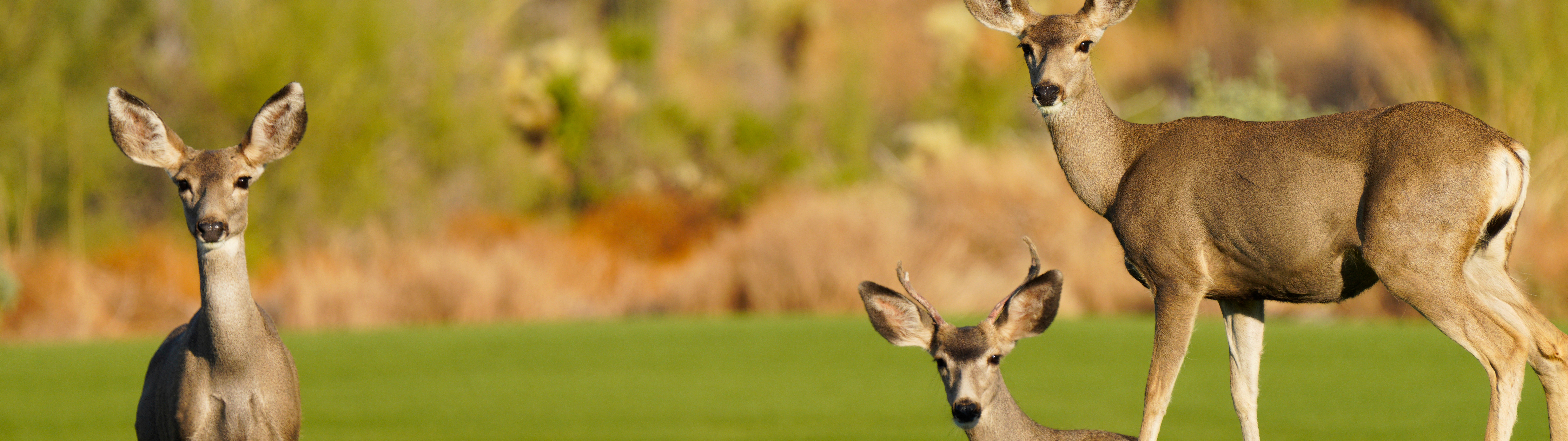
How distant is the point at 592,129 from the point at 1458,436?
22.0m

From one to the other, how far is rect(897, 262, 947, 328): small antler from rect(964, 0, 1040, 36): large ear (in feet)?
2.66

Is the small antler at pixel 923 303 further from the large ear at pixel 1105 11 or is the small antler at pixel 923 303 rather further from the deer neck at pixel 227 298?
the deer neck at pixel 227 298

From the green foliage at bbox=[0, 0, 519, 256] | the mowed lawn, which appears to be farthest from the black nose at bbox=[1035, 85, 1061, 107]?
the green foliage at bbox=[0, 0, 519, 256]

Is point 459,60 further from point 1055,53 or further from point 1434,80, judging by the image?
point 1055,53

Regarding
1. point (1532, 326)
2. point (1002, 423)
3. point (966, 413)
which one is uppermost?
point (1532, 326)

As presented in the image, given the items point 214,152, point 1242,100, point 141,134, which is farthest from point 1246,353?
point 1242,100

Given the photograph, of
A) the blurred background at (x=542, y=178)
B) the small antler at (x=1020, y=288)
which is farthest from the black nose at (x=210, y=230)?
the blurred background at (x=542, y=178)

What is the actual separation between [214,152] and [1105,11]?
280 cm

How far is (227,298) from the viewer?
4.64m

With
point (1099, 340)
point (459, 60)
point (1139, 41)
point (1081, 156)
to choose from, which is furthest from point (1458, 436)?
point (1139, 41)

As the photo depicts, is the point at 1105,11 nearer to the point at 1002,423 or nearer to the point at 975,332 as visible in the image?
Answer: the point at 975,332

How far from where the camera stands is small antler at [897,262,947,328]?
4.54 metres

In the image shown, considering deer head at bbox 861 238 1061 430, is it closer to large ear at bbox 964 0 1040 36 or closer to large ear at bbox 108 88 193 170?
large ear at bbox 964 0 1040 36

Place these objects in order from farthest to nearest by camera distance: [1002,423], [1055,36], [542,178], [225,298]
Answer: [542,178], [1002,423], [225,298], [1055,36]
